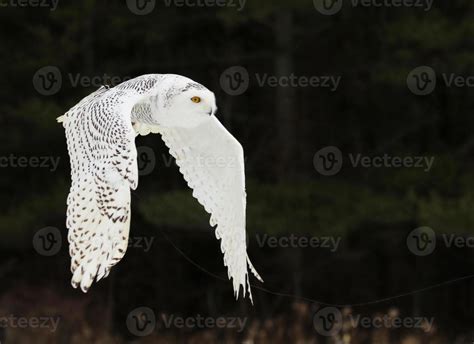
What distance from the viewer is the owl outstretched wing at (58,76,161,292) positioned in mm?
3455

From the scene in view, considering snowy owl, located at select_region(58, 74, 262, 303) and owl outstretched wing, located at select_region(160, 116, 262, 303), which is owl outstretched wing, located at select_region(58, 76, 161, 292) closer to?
snowy owl, located at select_region(58, 74, 262, 303)

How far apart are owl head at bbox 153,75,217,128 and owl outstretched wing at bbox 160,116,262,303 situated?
0.12 m

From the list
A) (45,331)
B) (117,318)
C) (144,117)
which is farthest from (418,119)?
(144,117)

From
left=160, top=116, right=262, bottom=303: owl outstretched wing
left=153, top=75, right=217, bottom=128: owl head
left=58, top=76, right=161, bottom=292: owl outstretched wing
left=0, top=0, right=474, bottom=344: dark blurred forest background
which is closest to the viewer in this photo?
left=58, top=76, right=161, bottom=292: owl outstretched wing

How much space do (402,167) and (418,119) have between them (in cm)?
124

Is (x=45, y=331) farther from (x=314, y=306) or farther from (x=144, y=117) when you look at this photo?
(x=144, y=117)

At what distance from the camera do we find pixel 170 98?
3.73 metres

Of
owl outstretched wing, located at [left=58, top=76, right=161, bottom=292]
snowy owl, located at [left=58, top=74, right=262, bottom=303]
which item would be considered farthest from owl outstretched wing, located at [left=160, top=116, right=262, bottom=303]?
owl outstretched wing, located at [left=58, top=76, right=161, bottom=292]

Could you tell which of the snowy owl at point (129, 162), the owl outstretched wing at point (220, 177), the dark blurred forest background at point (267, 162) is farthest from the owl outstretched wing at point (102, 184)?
the dark blurred forest background at point (267, 162)

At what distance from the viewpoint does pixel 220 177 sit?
4.09 m

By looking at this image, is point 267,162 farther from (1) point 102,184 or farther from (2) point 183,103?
(1) point 102,184

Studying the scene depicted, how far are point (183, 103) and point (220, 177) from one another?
483mm

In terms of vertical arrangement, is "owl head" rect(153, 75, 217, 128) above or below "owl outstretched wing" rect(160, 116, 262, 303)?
above

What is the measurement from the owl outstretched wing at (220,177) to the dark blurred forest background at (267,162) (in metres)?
4.16
